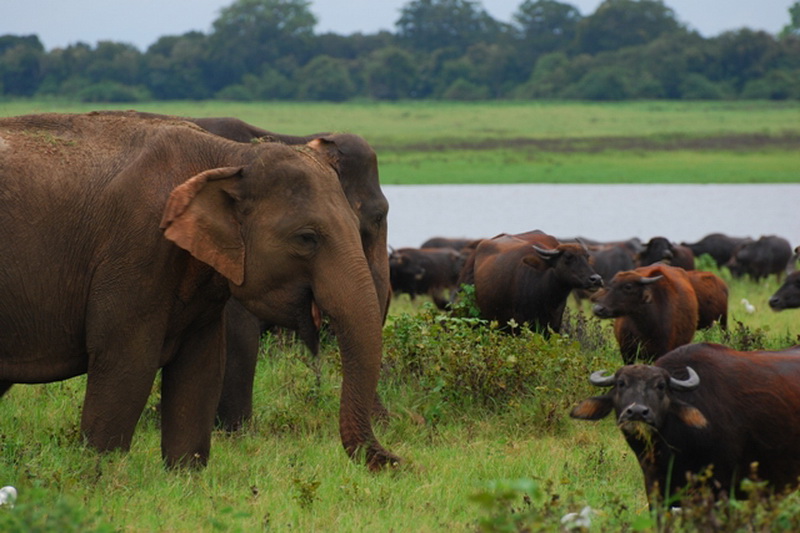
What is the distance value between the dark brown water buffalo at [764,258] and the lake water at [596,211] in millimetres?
9590

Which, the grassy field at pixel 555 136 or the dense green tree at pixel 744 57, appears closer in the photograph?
the grassy field at pixel 555 136

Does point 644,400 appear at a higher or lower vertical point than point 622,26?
lower

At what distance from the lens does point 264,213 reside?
6609 millimetres

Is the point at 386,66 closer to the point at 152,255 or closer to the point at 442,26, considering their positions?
the point at 442,26

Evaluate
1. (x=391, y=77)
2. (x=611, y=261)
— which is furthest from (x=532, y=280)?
(x=391, y=77)

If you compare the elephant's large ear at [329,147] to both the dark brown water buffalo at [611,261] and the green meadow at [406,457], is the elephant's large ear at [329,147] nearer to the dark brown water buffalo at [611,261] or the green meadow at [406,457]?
the green meadow at [406,457]

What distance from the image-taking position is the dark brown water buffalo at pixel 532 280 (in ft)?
38.1

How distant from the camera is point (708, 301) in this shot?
12.8 meters

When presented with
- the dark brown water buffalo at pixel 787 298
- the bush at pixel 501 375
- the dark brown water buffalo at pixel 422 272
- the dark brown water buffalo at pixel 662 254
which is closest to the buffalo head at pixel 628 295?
the bush at pixel 501 375

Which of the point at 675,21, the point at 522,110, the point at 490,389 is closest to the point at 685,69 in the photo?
the point at 522,110

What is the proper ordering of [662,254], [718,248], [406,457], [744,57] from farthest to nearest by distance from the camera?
[744,57]
[718,248]
[662,254]
[406,457]

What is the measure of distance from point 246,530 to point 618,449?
294 centimetres

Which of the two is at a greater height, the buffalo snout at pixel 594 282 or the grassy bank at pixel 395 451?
the buffalo snout at pixel 594 282

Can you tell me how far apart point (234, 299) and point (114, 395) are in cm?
181
